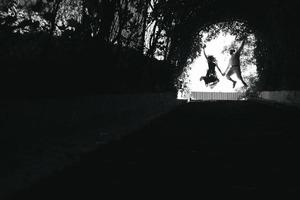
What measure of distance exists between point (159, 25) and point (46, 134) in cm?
1650

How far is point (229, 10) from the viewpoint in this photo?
35094 millimetres

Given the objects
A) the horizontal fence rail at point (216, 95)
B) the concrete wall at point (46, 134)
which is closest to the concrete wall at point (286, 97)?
the concrete wall at point (46, 134)

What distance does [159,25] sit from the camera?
2527 cm

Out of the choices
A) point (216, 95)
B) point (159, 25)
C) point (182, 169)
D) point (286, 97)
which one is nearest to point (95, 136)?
point (182, 169)

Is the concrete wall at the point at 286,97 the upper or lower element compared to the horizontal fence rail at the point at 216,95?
upper

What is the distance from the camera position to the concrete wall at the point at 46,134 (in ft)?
20.4

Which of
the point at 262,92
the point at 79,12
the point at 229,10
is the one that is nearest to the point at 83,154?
the point at 79,12

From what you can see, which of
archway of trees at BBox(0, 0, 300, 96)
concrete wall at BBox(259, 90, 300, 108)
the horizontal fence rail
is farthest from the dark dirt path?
the horizontal fence rail

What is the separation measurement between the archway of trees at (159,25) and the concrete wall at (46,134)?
1.22 meters

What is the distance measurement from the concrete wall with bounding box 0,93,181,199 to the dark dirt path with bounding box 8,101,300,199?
0.32 metres

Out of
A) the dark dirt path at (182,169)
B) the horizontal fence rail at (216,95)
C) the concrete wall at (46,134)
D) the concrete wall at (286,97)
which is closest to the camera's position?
the dark dirt path at (182,169)

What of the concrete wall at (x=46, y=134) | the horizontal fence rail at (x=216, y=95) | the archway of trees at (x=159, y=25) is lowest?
the horizontal fence rail at (x=216, y=95)

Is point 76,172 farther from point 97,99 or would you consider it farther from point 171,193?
point 97,99

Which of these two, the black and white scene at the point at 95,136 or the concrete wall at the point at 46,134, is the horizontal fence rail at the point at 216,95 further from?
the concrete wall at the point at 46,134
